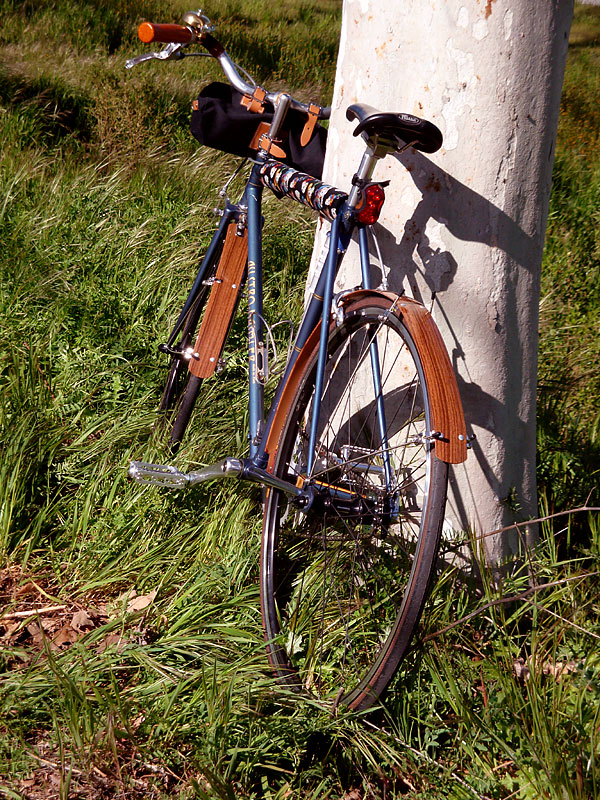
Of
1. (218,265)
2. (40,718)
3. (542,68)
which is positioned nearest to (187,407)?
(218,265)

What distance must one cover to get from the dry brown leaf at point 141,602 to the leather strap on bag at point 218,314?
889 mm

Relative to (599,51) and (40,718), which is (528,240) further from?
(599,51)

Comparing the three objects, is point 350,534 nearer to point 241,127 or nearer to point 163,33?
point 241,127

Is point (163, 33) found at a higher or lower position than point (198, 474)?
higher

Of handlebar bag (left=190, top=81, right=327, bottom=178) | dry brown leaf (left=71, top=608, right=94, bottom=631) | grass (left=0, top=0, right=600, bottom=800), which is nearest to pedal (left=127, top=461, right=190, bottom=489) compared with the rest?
grass (left=0, top=0, right=600, bottom=800)

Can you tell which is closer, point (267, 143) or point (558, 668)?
point (558, 668)

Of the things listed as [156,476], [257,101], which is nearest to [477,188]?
[257,101]

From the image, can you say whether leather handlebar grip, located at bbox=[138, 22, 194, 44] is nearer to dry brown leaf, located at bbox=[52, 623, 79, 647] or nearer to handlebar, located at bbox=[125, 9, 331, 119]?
handlebar, located at bbox=[125, 9, 331, 119]

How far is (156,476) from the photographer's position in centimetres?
266

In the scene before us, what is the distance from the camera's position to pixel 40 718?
6.83ft

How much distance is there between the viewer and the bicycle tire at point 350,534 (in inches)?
87.5

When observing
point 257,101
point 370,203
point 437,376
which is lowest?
point 437,376

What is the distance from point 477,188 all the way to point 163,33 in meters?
1.13

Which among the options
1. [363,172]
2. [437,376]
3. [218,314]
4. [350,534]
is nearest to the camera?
[437,376]
